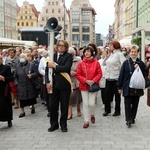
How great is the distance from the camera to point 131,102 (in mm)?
8180

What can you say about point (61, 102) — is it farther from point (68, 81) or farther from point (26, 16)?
point (26, 16)

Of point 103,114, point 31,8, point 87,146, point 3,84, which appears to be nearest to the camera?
point 87,146

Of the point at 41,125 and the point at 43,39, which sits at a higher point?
the point at 43,39

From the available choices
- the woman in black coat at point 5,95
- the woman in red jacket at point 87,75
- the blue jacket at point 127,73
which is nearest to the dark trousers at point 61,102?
the woman in red jacket at point 87,75

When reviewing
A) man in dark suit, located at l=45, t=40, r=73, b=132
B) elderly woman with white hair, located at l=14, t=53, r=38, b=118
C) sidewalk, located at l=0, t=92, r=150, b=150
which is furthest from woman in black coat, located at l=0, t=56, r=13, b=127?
elderly woman with white hair, located at l=14, t=53, r=38, b=118

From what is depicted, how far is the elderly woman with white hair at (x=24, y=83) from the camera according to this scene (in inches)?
368

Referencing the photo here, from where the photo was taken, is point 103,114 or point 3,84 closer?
point 3,84

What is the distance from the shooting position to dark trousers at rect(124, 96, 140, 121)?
26.2ft

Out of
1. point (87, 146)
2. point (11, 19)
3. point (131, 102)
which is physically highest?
point (11, 19)

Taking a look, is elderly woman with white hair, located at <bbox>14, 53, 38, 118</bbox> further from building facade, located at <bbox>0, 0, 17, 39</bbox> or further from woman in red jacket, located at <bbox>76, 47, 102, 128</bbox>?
building facade, located at <bbox>0, 0, 17, 39</bbox>

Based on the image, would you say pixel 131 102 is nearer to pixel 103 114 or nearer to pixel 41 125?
pixel 103 114

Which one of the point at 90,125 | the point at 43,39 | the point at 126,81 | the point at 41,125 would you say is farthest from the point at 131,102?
the point at 43,39

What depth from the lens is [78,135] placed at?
286 inches

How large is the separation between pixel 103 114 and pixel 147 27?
395 inches
